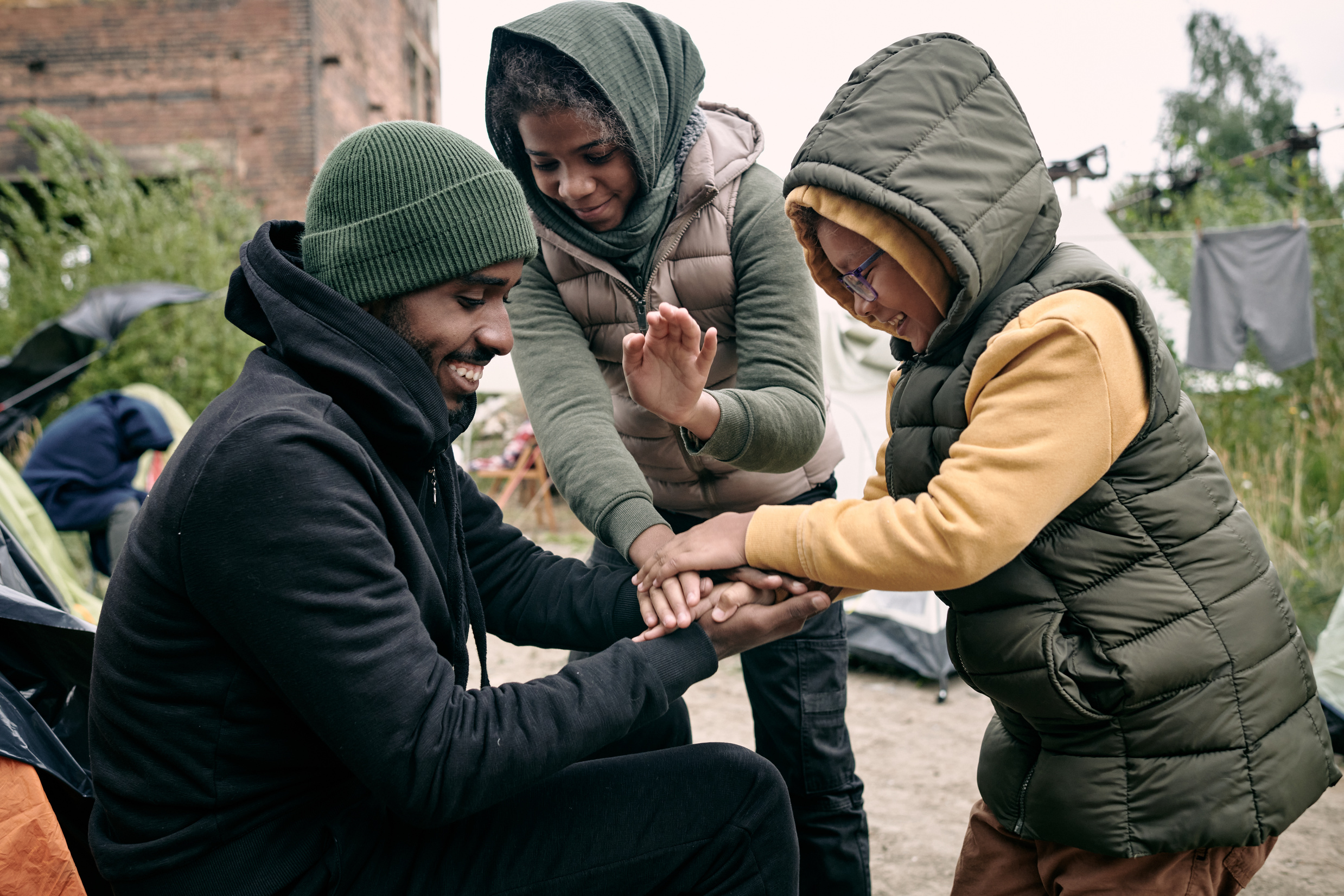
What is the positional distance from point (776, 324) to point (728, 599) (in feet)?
2.16

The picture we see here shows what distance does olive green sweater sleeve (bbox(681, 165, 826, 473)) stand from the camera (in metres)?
1.99

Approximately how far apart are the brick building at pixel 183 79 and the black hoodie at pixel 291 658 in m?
13.1

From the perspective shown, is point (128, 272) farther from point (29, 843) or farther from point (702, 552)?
point (702, 552)

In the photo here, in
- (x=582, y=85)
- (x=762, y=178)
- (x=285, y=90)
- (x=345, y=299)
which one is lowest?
(x=285, y=90)

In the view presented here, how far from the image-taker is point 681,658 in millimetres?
1570

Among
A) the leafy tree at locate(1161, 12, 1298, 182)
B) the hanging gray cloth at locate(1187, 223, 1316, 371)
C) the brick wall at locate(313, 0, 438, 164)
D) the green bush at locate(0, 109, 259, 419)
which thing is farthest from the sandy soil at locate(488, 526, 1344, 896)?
the leafy tree at locate(1161, 12, 1298, 182)

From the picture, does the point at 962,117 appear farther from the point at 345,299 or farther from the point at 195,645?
the point at 195,645

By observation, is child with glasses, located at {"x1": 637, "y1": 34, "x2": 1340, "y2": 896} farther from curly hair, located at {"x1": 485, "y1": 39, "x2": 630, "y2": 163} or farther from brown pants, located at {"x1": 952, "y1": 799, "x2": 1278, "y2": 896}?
curly hair, located at {"x1": 485, "y1": 39, "x2": 630, "y2": 163}

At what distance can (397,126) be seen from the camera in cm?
150

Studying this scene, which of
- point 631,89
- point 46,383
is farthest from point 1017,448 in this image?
point 46,383

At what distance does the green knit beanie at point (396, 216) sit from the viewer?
146 cm

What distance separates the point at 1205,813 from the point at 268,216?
1392 cm

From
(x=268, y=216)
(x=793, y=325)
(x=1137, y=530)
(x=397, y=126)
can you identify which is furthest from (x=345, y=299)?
(x=268, y=216)

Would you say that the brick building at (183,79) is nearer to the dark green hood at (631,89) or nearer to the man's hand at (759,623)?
the dark green hood at (631,89)
